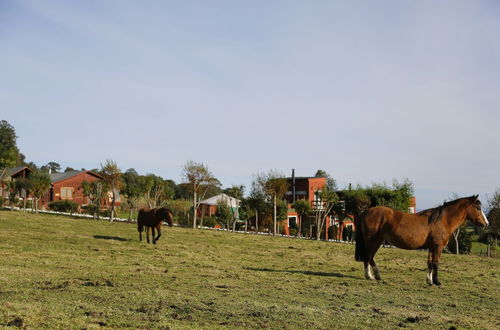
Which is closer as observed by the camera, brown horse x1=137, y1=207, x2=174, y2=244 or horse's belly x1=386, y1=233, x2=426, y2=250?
horse's belly x1=386, y1=233, x2=426, y2=250

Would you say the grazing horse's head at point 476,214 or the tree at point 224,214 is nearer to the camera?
the grazing horse's head at point 476,214

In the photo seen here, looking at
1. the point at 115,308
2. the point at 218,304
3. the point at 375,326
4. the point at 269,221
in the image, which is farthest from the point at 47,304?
the point at 269,221

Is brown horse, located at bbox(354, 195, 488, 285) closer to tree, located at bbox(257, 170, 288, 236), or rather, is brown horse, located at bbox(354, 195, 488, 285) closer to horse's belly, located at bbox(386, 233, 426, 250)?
horse's belly, located at bbox(386, 233, 426, 250)

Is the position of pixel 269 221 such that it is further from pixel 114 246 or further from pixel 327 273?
pixel 327 273

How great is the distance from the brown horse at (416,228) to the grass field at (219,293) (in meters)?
0.90

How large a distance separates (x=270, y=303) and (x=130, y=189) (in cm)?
3586

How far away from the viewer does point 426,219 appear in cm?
1361

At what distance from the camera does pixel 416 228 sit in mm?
13344

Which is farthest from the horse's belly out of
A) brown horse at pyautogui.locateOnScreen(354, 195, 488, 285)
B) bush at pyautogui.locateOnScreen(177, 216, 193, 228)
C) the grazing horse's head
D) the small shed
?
the small shed

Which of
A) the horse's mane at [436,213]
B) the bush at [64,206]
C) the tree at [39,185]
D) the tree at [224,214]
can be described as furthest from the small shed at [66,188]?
the horse's mane at [436,213]

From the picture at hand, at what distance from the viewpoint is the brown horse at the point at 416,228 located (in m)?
13.2

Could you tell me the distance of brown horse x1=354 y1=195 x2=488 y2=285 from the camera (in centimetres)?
1325

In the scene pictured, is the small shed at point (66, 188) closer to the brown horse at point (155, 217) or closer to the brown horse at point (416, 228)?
the brown horse at point (155, 217)

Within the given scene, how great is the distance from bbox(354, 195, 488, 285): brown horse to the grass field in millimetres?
897
